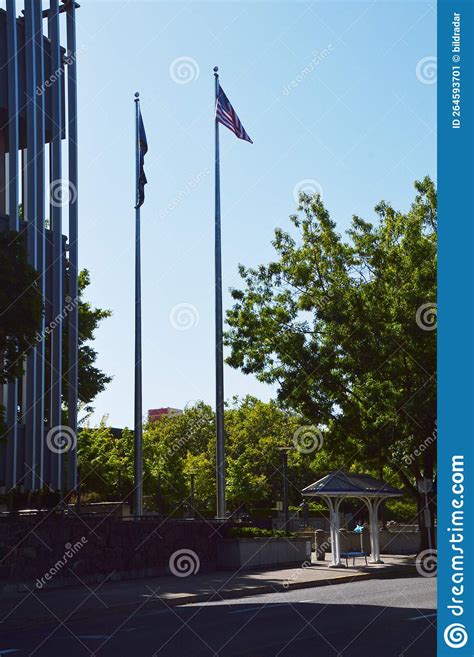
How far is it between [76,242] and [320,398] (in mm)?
10706

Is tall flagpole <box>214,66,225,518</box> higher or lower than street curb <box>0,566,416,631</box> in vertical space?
higher

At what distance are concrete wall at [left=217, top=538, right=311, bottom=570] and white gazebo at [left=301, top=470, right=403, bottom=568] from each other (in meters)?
1.62

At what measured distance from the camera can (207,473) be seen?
70625mm

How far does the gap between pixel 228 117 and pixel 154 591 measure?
638 inches

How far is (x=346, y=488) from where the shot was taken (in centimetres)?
2988

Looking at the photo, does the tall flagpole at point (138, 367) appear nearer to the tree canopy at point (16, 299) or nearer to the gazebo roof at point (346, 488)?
the gazebo roof at point (346, 488)

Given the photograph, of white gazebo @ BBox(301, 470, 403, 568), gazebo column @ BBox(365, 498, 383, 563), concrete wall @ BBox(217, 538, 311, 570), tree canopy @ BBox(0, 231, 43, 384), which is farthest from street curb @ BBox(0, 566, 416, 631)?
tree canopy @ BBox(0, 231, 43, 384)

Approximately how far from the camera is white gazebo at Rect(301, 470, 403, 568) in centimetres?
2973

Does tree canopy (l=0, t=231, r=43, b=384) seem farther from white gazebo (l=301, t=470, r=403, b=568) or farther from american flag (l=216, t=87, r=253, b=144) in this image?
white gazebo (l=301, t=470, r=403, b=568)

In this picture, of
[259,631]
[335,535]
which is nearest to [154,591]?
[259,631]
